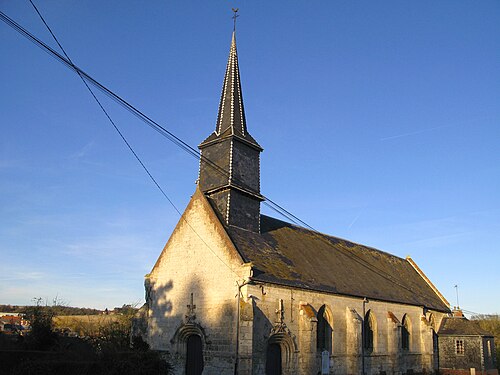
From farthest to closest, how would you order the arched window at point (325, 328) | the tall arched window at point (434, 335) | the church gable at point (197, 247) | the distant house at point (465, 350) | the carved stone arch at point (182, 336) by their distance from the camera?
the tall arched window at point (434, 335) → the distant house at point (465, 350) → the arched window at point (325, 328) → the carved stone arch at point (182, 336) → the church gable at point (197, 247)

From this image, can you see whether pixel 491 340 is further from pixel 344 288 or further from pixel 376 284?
pixel 344 288

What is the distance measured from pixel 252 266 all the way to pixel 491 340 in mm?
24404

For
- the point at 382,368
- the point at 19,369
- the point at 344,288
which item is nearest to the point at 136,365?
the point at 19,369

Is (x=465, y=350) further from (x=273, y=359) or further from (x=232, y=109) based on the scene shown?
(x=232, y=109)

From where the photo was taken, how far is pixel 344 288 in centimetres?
2577

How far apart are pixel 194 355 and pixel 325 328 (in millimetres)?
6951

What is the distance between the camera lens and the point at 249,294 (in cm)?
1995

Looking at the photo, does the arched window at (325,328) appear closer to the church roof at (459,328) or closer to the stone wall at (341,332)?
the stone wall at (341,332)

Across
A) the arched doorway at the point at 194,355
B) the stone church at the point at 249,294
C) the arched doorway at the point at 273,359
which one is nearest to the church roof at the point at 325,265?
the stone church at the point at 249,294

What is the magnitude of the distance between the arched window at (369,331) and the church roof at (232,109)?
12.2m

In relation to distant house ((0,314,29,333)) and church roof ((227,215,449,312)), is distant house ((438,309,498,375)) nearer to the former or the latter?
church roof ((227,215,449,312))

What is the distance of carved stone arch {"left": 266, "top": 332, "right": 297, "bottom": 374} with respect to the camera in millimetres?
20991

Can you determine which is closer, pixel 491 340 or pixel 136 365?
pixel 136 365

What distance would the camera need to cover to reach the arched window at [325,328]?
934 inches
